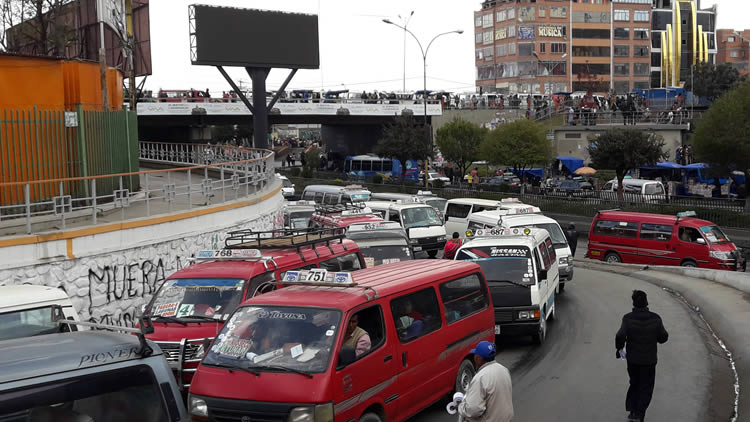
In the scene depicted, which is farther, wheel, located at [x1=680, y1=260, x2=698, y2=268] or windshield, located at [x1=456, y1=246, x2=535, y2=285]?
Result: wheel, located at [x1=680, y1=260, x2=698, y2=268]

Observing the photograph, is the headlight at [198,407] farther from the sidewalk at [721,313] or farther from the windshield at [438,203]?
the windshield at [438,203]

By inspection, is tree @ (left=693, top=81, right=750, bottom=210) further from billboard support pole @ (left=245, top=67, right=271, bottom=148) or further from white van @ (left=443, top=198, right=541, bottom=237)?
billboard support pole @ (left=245, top=67, right=271, bottom=148)

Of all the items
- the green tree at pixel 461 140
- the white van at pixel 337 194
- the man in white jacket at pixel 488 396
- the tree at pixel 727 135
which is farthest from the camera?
the green tree at pixel 461 140

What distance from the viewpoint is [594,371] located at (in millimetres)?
11953

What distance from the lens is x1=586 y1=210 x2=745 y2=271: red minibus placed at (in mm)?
23484

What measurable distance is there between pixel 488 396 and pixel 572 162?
5264 centimetres

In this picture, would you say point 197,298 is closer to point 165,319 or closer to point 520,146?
point 165,319

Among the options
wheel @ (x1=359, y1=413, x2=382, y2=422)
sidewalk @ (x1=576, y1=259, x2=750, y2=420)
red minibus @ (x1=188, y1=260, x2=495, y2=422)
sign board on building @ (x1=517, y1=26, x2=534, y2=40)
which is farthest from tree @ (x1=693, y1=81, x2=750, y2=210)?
sign board on building @ (x1=517, y1=26, x2=534, y2=40)

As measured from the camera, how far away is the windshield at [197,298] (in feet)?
33.6

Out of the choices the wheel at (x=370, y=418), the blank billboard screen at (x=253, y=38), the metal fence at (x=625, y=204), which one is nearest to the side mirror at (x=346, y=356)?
the wheel at (x=370, y=418)

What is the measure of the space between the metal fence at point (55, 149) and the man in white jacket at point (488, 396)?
9.48 meters

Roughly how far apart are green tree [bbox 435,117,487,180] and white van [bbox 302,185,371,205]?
20.3m

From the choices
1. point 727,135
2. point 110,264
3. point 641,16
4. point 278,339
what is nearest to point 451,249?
point 110,264

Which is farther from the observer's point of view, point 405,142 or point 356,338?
point 405,142
